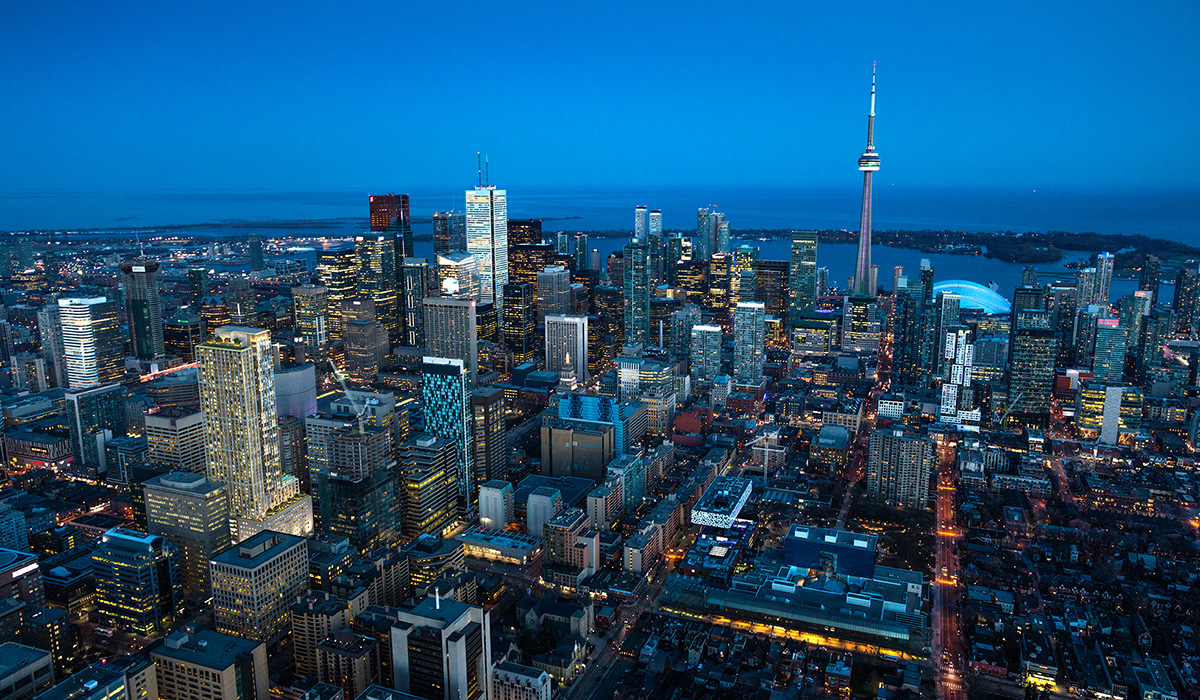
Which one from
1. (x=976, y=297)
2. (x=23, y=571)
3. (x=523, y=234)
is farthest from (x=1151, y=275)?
(x=23, y=571)

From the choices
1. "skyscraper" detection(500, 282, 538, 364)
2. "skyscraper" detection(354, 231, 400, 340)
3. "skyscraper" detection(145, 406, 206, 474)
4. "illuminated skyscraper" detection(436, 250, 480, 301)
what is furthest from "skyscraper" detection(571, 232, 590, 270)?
"skyscraper" detection(145, 406, 206, 474)

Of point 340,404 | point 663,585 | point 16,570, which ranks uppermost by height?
point 340,404

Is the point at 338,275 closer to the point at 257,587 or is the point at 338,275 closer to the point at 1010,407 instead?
the point at 257,587

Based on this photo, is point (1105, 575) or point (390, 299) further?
point (390, 299)

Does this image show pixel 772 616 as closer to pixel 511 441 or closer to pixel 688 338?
pixel 511 441

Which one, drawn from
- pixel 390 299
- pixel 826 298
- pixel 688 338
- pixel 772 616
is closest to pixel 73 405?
pixel 390 299

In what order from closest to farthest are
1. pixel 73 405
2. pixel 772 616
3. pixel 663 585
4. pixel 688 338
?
pixel 772 616, pixel 663 585, pixel 73 405, pixel 688 338

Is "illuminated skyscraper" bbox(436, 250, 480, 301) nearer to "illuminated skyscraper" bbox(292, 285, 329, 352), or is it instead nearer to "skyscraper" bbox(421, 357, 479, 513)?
"illuminated skyscraper" bbox(292, 285, 329, 352)

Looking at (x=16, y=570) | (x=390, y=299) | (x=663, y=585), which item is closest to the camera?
(x=16, y=570)
